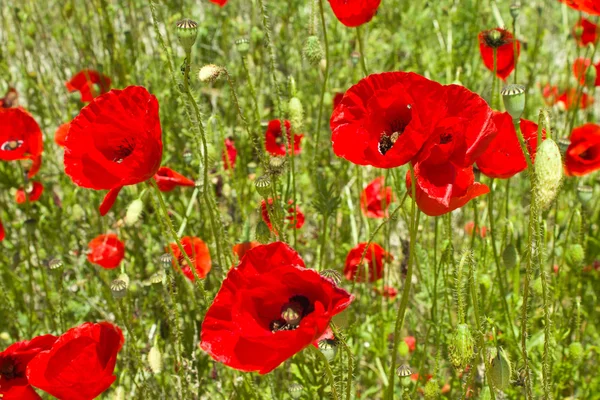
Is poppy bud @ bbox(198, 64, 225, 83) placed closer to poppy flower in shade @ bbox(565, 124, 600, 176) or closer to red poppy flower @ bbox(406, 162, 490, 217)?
red poppy flower @ bbox(406, 162, 490, 217)

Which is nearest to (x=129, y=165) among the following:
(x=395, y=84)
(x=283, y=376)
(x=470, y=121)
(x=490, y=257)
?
(x=395, y=84)

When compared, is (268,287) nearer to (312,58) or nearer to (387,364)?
(312,58)

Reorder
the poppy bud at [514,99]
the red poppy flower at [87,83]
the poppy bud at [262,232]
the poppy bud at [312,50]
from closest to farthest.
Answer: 1. the poppy bud at [514,99]
2. the poppy bud at [262,232]
3. the poppy bud at [312,50]
4. the red poppy flower at [87,83]

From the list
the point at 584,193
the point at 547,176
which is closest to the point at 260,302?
the point at 547,176

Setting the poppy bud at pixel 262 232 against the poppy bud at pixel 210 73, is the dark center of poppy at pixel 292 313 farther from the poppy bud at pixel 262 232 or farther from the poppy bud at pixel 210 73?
the poppy bud at pixel 210 73

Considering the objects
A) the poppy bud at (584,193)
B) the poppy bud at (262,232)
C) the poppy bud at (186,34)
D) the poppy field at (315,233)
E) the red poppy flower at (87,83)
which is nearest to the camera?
the poppy field at (315,233)

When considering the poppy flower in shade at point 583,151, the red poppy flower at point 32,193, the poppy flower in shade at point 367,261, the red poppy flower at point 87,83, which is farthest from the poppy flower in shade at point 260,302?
the red poppy flower at point 87,83

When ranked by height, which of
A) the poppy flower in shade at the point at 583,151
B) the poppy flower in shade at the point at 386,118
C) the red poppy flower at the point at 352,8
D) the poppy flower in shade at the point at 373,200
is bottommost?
the poppy flower in shade at the point at 386,118

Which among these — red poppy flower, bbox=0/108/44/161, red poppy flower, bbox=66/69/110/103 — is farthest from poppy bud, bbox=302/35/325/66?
red poppy flower, bbox=66/69/110/103
